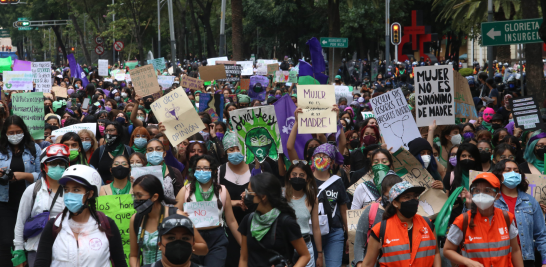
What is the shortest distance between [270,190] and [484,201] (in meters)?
1.44

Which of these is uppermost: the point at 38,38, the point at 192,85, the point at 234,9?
the point at 38,38

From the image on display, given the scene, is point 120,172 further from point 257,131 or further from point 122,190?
point 257,131

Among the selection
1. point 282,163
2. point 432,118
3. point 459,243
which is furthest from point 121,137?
point 459,243

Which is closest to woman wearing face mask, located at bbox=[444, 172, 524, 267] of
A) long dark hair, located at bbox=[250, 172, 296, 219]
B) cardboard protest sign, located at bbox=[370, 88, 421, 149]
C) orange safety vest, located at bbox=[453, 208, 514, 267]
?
orange safety vest, located at bbox=[453, 208, 514, 267]

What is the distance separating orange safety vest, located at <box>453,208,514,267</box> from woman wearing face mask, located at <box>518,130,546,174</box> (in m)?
2.28

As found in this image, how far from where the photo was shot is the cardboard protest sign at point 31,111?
862 centimetres

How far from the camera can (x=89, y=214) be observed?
420 cm

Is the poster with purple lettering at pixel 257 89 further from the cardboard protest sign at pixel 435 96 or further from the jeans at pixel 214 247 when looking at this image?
the jeans at pixel 214 247

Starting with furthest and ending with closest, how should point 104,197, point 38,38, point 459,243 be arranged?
point 38,38
point 104,197
point 459,243

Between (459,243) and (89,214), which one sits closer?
(89,214)

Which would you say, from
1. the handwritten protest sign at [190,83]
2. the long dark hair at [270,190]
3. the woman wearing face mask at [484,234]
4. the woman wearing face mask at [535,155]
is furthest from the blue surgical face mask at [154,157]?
the handwritten protest sign at [190,83]

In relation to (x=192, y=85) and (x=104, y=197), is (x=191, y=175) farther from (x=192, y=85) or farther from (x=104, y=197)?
(x=192, y=85)

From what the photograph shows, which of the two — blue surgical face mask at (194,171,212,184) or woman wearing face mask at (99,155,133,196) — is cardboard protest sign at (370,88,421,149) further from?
woman wearing face mask at (99,155,133,196)

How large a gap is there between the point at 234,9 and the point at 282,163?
16.7m
